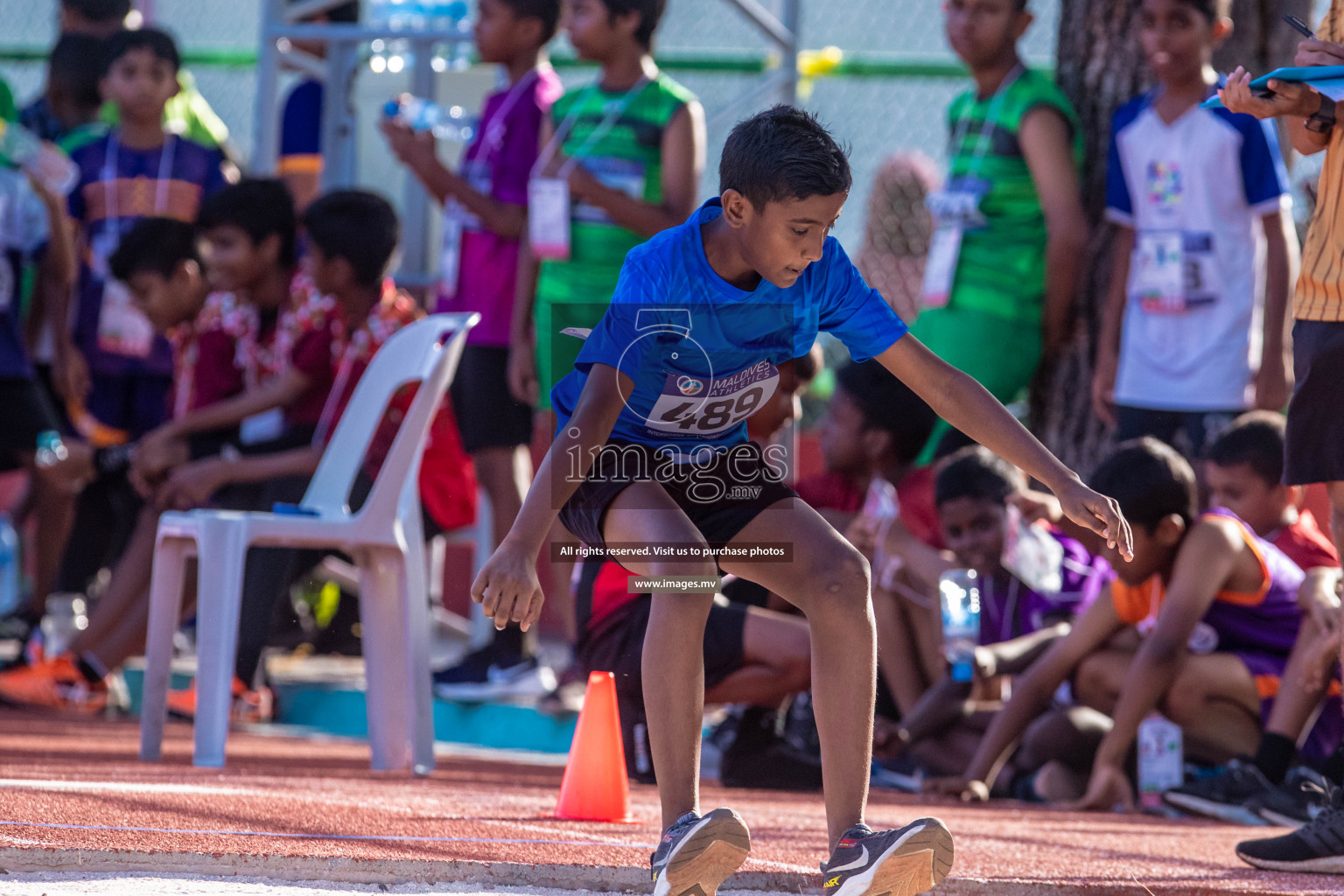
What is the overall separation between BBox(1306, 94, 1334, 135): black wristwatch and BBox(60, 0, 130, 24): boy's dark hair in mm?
5874

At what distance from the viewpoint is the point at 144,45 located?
22.0ft

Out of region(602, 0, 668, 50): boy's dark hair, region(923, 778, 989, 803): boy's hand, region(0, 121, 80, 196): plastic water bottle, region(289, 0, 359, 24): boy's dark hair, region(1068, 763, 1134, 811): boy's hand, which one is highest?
region(289, 0, 359, 24): boy's dark hair

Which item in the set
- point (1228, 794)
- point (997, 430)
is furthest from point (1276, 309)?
point (997, 430)

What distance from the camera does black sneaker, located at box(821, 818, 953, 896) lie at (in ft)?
8.14

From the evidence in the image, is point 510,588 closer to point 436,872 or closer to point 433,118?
point 436,872

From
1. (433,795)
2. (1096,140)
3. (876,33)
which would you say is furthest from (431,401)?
(876,33)

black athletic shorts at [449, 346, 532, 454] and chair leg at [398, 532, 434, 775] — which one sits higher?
black athletic shorts at [449, 346, 532, 454]

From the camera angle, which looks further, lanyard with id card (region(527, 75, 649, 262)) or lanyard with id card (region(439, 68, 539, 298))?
lanyard with id card (region(439, 68, 539, 298))

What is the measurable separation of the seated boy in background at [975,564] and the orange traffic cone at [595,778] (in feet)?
4.01

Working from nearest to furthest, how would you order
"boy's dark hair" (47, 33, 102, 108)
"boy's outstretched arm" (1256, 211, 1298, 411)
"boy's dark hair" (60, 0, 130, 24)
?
"boy's outstretched arm" (1256, 211, 1298, 411) < "boy's dark hair" (47, 33, 102, 108) < "boy's dark hair" (60, 0, 130, 24)

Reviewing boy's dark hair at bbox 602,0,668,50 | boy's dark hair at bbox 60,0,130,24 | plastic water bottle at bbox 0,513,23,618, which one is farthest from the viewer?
plastic water bottle at bbox 0,513,23,618

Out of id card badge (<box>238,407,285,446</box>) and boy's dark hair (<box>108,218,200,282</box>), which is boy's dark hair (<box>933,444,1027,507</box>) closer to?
id card badge (<box>238,407,285,446</box>)

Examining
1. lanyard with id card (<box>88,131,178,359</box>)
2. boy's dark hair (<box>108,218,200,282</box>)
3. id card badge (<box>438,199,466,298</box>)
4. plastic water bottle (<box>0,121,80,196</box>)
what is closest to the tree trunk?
id card badge (<box>438,199,466,298</box>)

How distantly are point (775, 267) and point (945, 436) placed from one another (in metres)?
2.86
